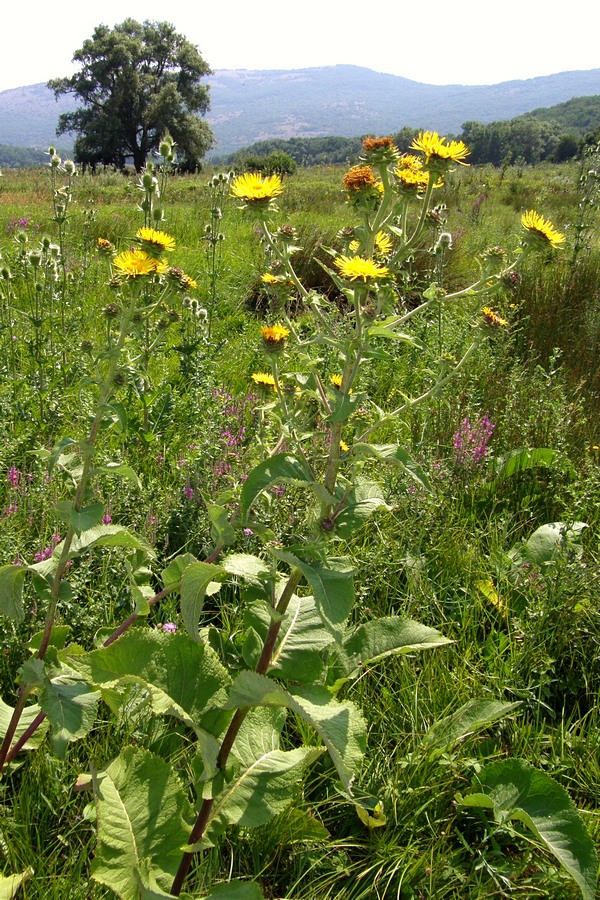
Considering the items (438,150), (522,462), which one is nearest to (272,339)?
(438,150)

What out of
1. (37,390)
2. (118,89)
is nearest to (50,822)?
(37,390)

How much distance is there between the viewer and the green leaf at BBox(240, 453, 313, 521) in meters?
1.36

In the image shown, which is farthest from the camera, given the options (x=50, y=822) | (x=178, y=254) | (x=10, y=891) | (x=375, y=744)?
(x=178, y=254)

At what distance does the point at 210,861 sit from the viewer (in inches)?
57.9

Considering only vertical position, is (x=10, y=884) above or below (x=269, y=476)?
below

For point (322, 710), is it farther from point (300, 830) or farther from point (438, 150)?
point (438, 150)

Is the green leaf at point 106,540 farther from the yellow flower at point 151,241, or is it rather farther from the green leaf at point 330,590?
the yellow flower at point 151,241

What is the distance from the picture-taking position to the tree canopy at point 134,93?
3944 cm

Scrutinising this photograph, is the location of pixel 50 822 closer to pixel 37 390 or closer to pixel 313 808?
pixel 313 808

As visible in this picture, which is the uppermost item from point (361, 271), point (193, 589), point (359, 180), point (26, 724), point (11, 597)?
point (359, 180)

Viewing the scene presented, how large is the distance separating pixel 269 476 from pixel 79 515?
19.6 inches

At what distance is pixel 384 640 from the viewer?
1685 mm

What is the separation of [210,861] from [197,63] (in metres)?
50.1

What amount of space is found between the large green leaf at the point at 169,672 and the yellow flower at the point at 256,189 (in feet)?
3.71
